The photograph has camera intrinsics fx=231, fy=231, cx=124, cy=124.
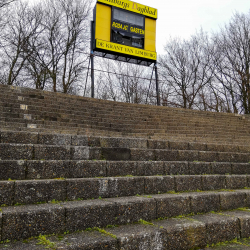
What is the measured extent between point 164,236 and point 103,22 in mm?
16034

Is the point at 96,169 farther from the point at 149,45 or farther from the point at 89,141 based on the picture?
the point at 149,45

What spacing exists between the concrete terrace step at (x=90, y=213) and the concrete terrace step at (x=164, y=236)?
8 centimetres

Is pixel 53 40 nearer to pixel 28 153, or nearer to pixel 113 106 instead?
pixel 113 106

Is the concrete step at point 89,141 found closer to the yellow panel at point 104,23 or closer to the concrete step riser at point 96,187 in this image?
the concrete step riser at point 96,187

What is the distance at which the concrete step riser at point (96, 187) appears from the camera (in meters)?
2.36

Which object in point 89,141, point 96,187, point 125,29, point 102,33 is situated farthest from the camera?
point 125,29

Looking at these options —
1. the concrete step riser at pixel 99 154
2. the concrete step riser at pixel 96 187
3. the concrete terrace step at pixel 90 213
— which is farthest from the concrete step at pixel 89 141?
the concrete terrace step at pixel 90 213

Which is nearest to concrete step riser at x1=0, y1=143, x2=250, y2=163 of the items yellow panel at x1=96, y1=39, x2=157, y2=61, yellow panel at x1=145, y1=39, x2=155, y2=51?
yellow panel at x1=96, y1=39, x2=157, y2=61

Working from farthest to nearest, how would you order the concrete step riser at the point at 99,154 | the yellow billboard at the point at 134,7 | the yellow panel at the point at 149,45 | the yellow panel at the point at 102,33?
the yellow panel at the point at 149,45, the yellow billboard at the point at 134,7, the yellow panel at the point at 102,33, the concrete step riser at the point at 99,154

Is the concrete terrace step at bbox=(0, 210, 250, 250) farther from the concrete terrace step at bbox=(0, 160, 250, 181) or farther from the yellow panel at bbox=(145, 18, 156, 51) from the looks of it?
the yellow panel at bbox=(145, 18, 156, 51)

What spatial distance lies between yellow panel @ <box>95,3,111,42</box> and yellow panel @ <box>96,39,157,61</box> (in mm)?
427

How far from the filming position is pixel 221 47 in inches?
1032

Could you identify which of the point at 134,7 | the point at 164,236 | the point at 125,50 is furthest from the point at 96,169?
the point at 134,7

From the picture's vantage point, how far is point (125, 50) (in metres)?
16.3
